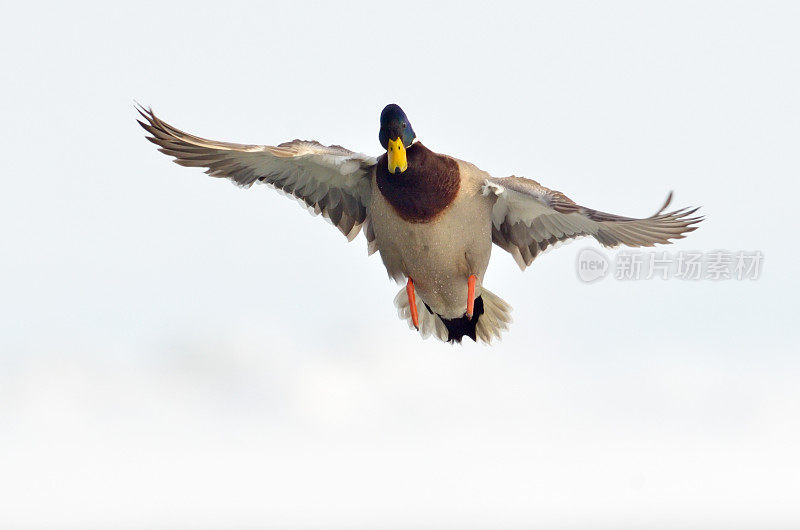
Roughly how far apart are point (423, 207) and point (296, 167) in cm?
158

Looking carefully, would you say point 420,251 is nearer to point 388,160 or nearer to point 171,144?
point 388,160

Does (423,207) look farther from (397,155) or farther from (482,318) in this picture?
(482,318)

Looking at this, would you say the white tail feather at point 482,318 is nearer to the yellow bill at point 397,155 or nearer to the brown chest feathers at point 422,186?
the brown chest feathers at point 422,186

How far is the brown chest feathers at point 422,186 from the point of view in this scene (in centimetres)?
1012

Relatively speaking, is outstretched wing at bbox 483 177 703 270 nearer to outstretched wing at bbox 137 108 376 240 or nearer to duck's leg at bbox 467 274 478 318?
duck's leg at bbox 467 274 478 318

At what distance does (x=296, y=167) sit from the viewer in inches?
437

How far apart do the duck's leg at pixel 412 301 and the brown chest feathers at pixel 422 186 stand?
2.96 ft

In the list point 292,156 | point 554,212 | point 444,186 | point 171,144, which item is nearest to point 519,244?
point 554,212

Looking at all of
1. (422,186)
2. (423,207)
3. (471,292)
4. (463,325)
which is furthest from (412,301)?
(422,186)

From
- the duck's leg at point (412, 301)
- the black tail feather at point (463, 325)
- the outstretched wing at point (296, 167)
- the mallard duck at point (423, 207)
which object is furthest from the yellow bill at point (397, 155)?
the black tail feather at point (463, 325)

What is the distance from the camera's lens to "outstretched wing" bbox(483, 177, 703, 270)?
10.2 meters

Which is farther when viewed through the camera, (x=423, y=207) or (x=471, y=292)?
(x=471, y=292)

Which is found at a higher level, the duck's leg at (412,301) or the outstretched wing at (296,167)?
the outstretched wing at (296,167)

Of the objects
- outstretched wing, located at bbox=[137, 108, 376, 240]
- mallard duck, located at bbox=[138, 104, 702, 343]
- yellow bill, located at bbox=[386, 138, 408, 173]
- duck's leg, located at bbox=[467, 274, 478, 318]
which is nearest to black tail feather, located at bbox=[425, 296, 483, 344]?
mallard duck, located at bbox=[138, 104, 702, 343]
